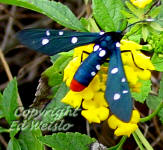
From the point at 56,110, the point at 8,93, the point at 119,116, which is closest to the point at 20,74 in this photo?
the point at 8,93

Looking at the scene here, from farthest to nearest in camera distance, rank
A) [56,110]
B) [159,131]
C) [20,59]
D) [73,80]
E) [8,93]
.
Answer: [20,59] → [159,131] → [8,93] → [56,110] → [73,80]

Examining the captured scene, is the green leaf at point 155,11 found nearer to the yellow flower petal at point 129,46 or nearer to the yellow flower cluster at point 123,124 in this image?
the yellow flower petal at point 129,46

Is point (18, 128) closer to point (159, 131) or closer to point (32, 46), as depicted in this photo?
point (32, 46)

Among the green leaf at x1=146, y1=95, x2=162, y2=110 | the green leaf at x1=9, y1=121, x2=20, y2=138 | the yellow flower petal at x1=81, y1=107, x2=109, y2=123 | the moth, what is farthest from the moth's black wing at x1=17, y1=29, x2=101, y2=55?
the green leaf at x1=146, y1=95, x2=162, y2=110

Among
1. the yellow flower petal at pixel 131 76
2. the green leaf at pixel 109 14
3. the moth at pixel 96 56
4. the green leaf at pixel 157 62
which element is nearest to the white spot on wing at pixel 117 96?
the moth at pixel 96 56

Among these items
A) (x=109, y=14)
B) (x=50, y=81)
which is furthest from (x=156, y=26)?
(x=50, y=81)

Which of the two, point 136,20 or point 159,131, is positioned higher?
point 136,20
